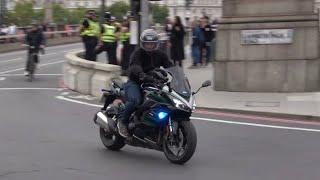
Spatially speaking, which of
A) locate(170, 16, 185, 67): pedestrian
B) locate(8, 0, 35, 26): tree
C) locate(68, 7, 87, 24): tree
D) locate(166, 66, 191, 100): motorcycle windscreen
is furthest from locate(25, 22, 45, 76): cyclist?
locate(68, 7, 87, 24): tree

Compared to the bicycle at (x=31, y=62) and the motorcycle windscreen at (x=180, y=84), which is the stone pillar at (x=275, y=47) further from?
the motorcycle windscreen at (x=180, y=84)

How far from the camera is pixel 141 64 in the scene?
8.91 m

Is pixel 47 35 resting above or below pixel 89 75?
below

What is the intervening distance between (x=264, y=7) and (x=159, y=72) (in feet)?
27.2

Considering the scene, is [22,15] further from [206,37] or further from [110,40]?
[110,40]

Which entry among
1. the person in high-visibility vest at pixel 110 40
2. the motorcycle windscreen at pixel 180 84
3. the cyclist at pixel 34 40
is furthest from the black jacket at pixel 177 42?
the motorcycle windscreen at pixel 180 84

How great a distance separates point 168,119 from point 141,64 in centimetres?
96

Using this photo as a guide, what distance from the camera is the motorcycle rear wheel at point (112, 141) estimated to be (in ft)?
30.9

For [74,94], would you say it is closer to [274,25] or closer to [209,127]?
[274,25]

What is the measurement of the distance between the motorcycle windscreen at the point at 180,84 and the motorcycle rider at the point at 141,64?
298 mm

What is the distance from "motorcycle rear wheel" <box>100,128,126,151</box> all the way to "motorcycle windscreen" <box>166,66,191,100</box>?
136 cm

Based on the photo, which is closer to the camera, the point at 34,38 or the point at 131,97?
the point at 131,97

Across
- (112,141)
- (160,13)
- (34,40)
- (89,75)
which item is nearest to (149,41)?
(112,141)

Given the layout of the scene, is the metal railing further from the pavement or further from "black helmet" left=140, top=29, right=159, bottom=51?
"black helmet" left=140, top=29, right=159, bottom=51
